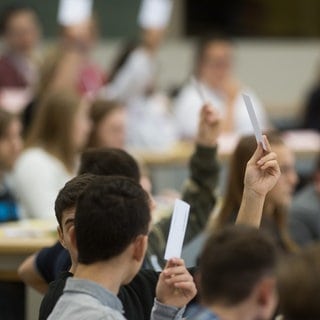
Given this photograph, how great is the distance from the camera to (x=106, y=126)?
6.17 m

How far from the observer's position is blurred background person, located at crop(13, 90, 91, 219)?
597 centimetres

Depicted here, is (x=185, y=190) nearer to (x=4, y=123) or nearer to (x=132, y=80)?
(x=4, y=123)

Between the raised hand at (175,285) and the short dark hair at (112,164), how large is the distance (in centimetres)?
80

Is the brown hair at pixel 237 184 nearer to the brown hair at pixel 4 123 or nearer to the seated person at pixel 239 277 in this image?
the brown hair at pixel 4 123

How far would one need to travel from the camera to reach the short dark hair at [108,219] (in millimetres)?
2885

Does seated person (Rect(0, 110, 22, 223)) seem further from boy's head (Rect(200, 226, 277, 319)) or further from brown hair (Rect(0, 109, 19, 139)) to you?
boy's head (Rect(200, 226, 277, 319))

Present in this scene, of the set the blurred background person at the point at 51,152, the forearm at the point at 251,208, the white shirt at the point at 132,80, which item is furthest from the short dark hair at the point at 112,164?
the white shirt at the point at 132,80

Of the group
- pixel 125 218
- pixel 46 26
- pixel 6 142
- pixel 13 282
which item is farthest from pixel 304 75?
pixel 125 218

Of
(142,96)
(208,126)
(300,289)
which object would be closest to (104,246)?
(300,289)

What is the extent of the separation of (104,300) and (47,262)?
127cm

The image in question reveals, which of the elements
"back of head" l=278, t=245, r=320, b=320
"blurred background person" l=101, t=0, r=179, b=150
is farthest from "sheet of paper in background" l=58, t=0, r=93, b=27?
"back of head" l=278, t=245, r=320, b=320

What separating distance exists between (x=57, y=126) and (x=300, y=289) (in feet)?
13.2

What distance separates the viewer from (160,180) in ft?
25.6

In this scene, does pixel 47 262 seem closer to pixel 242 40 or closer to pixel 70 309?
pixel 70 309
